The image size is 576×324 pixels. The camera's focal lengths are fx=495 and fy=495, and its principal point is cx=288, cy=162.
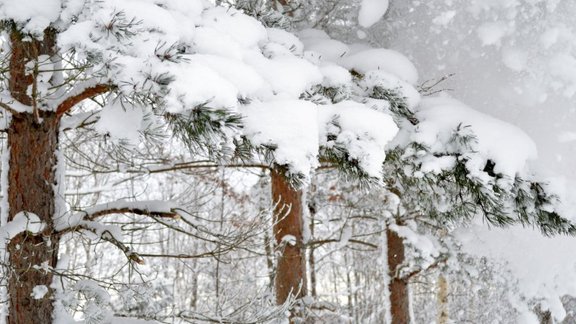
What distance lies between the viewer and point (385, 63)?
3.75 meters

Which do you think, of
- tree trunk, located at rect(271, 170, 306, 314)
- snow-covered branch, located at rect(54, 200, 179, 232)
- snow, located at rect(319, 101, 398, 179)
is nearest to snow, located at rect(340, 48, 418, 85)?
snow, located at rect(319, 101, 398, 179)

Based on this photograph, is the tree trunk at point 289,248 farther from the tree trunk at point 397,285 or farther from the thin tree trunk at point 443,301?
the thin tree trunk at point 443,301

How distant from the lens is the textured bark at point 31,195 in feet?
10.4

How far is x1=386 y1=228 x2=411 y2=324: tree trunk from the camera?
24.7 ft

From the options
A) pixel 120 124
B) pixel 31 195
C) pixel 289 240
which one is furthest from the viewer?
pixel 289 240

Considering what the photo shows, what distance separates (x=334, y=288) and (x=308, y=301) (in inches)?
607

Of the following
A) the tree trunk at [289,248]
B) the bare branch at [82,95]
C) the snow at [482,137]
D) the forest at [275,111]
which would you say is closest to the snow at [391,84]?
the forest at [275,111]

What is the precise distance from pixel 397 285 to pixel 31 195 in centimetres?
577

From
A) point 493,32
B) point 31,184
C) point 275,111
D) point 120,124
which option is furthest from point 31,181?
point 493,32

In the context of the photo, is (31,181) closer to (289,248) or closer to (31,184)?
(31,184)

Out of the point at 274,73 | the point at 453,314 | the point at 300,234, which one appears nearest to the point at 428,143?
the point at 274,73

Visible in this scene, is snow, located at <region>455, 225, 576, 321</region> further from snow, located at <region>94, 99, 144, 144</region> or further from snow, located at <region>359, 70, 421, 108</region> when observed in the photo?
snow, located at <region>94, 99, 144, 144</region>

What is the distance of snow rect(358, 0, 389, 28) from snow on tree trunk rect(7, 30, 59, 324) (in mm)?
2406

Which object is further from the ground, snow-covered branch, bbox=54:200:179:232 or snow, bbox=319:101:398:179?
snow, bbox=319:101:398:179
